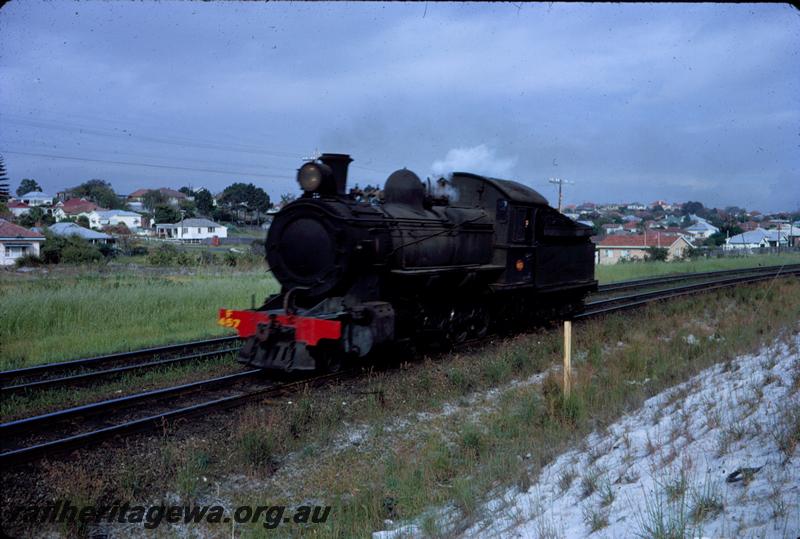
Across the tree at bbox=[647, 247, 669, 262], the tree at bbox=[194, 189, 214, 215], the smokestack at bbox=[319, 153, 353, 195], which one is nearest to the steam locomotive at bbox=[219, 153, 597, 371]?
the smokestack at bbox=[319, 153, 353, 195]

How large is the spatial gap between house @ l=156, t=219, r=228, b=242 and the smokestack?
3449cm

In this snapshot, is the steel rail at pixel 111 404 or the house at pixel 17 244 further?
the house at pixel 17 244

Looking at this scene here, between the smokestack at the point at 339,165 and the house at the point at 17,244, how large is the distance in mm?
17739

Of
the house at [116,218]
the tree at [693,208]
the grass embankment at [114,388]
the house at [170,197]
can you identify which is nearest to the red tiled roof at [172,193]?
the house at [170,197]

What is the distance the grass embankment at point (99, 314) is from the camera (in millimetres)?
12727

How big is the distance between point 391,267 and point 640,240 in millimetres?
62128

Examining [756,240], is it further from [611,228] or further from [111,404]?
[111,404]

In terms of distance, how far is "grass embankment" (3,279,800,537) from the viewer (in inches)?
229

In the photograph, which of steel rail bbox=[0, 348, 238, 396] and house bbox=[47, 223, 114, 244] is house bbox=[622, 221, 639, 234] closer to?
house bbox=[47, 223, 114, 244]

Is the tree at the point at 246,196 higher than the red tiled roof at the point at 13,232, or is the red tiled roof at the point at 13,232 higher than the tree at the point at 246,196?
the tree at the point at 246,196

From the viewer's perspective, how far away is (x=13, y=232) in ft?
77.5

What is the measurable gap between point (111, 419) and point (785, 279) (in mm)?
25235

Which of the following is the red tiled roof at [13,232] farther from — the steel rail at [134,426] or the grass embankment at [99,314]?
the steel rail at [134,426]

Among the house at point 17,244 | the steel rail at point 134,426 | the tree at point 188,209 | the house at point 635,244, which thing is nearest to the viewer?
the steel rail at point 134,426
